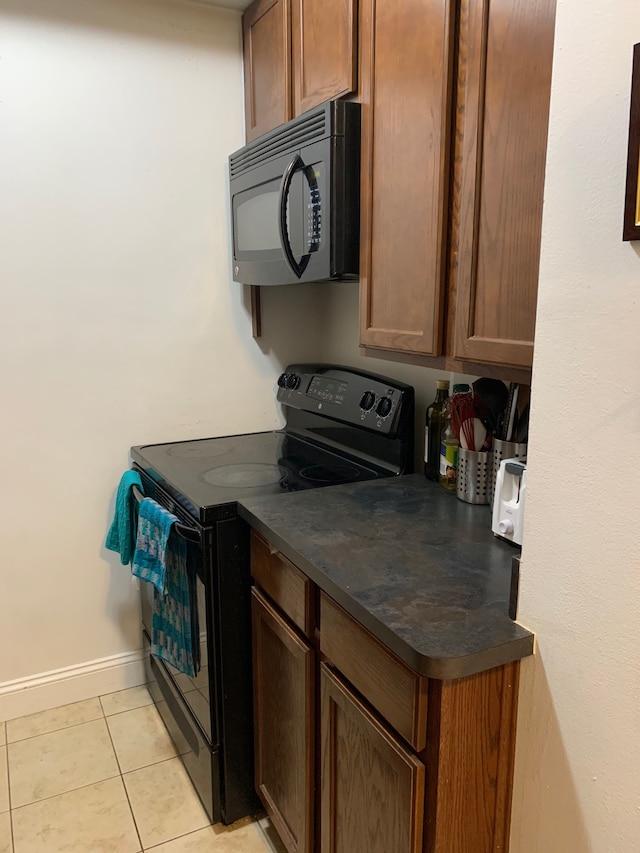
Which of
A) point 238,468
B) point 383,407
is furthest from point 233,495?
point 383,407

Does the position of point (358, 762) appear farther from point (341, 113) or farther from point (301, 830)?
point (341, 113)

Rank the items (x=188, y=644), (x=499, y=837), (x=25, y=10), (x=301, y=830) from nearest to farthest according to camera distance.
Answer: (x=499, y=837) < (x=301, y=830) < (x=188, y=644) < (x=25, y=10)

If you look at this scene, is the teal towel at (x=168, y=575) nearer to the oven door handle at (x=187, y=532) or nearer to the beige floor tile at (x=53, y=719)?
the oven door handle at (x=187, y=532)

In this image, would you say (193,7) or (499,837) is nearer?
(499,837)

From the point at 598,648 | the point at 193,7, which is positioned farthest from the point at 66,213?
the point at 598,648

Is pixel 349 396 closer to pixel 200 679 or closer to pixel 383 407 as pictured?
pixel 383 407

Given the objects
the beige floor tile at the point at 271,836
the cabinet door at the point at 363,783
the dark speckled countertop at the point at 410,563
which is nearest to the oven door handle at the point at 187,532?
the dark speckled countertop at the point at 410,563

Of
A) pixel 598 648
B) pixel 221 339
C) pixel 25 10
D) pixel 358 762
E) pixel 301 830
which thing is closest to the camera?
pixel 598 648

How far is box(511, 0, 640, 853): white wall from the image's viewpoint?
80 centimetres

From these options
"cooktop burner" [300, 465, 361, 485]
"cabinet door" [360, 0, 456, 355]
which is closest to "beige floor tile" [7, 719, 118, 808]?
"cooktop burner" [300, 465, 361, 485]

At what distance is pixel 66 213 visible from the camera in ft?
6.69

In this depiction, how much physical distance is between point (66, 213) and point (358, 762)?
5.86ft

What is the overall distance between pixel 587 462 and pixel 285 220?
1.14 meters

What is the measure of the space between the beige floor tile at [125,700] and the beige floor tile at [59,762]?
0.08m
